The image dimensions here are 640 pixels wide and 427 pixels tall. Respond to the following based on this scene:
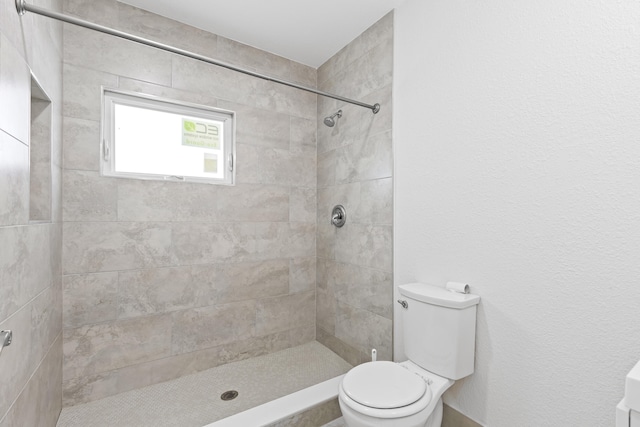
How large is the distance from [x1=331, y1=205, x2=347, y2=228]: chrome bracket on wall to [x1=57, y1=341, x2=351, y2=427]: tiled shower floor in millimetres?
1033

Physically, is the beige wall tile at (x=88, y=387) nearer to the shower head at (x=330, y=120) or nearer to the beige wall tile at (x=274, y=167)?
the beige wall tile at (x=274, y=167)

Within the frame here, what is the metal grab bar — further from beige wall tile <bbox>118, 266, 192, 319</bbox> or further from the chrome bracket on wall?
the chrome bracket on wall

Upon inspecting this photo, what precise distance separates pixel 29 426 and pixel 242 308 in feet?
4.03

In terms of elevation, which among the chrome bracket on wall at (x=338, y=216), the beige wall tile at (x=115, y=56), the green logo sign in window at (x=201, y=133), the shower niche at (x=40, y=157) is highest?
the beige wall tile at (x=115, y=56)

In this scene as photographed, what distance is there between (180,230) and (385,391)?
1572 millimetres

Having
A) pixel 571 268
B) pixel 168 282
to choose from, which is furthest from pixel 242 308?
pixel 571 268

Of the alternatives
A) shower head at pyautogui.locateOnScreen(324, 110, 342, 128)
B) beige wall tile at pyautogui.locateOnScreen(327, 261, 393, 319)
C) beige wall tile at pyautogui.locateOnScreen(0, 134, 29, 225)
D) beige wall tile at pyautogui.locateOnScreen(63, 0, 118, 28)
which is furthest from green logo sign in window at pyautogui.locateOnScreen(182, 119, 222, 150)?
beige wall tile at pyautogui.locateOnScreen(327, 261, 393, 319)

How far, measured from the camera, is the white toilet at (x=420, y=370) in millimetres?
1181

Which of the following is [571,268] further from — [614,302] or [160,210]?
[160,210]

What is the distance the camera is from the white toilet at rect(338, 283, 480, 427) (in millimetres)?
1181

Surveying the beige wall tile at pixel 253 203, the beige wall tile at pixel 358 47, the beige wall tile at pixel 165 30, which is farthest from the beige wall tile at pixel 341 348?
the beige wall tile at pixel 165 30

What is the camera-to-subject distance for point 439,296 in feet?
4.68

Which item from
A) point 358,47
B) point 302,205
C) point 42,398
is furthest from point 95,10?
point 42,398

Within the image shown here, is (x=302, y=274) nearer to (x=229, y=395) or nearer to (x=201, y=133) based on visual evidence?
(x=229, y=395)
